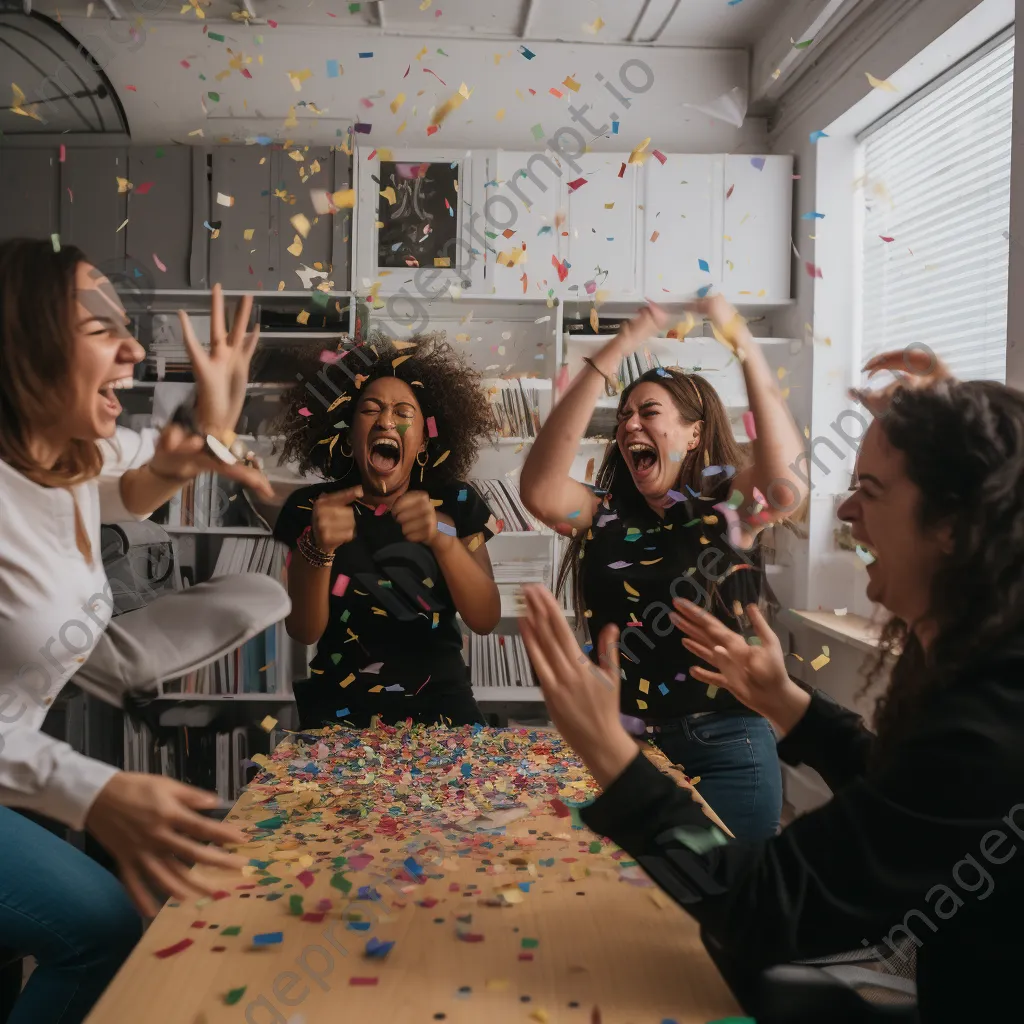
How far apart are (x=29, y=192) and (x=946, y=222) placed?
2756 mm

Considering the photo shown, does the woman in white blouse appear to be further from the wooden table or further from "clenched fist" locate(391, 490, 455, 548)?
"clenched fist" locate(391, 490, 455, 548)

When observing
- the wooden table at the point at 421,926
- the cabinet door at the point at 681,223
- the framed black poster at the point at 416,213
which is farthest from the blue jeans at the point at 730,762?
the cabinet door at the point at 681,223

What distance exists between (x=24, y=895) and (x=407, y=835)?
476mm

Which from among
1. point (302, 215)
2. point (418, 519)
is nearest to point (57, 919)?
point (418, 519)

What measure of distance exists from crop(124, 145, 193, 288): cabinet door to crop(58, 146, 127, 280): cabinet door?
5cm

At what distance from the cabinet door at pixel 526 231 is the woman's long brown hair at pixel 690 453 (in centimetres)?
112

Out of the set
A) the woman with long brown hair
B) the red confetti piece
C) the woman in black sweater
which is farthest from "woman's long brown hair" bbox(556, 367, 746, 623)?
the red confetti piece

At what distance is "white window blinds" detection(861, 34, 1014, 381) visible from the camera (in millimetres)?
2102

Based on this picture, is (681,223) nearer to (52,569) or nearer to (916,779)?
(52,569)

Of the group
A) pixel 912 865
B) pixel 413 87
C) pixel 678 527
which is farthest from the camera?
pixel 413 87

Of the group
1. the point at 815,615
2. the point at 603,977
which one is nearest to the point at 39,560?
the point at 603,977

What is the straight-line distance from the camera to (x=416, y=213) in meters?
2.22

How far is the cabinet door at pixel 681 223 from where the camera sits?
3.04 meters

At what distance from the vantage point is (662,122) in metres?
3.24
